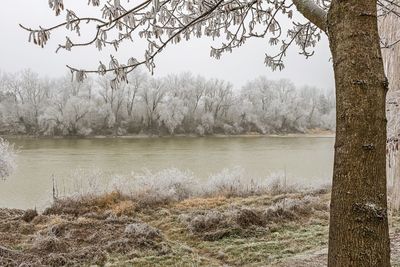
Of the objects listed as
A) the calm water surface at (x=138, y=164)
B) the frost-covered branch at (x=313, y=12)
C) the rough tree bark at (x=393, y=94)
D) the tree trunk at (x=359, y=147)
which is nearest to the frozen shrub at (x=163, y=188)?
the calm water surface at (x=138, y=164)

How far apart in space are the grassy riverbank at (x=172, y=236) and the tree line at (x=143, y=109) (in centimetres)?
2958

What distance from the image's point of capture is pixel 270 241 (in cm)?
774

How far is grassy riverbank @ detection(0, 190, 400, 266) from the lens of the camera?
6730 millimetres

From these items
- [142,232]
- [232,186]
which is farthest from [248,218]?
[232,186]

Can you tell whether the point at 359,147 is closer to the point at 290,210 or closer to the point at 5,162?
the point at 290,210

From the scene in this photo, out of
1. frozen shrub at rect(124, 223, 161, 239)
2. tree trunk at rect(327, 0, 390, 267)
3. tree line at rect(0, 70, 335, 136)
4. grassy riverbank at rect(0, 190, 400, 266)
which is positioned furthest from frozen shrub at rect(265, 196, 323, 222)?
tree line at rect(0, 70, 335, 136)

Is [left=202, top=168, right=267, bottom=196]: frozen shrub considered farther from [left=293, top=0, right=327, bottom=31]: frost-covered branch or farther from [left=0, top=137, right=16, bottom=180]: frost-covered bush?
[left=293, top=0, right=327, bottom=31]: frost-covered branch

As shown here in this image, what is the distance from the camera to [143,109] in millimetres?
46438

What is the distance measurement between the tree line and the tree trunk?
39609mm

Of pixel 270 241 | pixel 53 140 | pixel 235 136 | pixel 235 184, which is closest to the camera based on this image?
pixel 270 241

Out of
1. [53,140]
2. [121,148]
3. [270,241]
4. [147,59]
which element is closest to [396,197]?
[270,241]

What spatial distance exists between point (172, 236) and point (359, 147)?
8161 mm

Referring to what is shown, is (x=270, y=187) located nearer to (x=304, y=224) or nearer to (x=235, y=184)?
(x=235, y=184)

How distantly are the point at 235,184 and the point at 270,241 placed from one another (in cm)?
822
